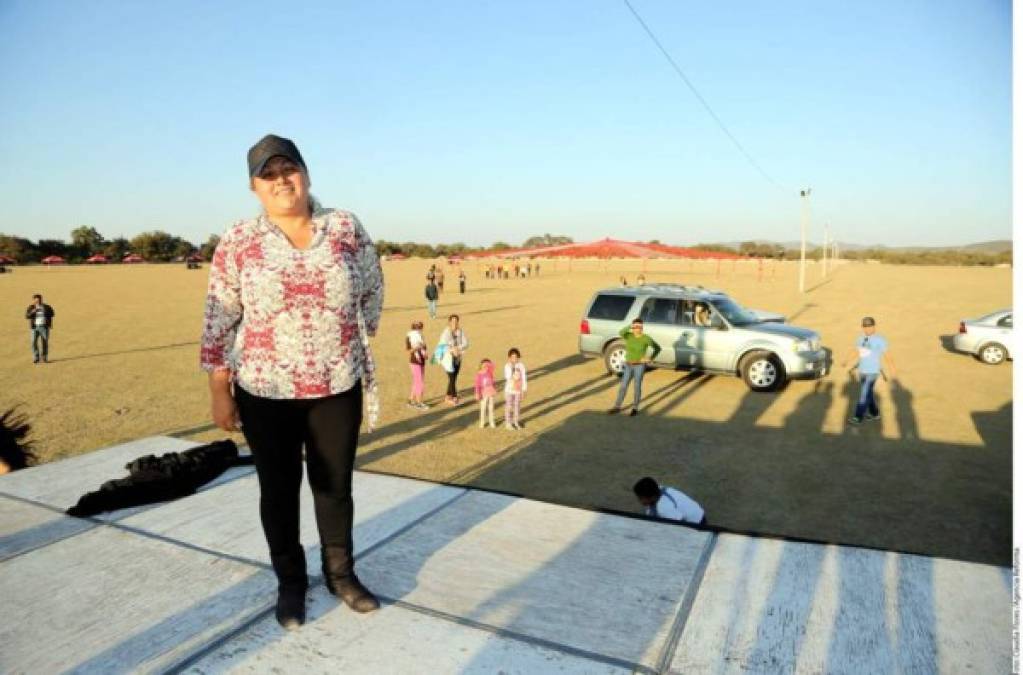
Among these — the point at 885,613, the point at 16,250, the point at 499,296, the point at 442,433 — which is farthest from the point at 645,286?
the point at 16,250

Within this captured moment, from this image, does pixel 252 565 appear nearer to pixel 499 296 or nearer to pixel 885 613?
pixel 885 613

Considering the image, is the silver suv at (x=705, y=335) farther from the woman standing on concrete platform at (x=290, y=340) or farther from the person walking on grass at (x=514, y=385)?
the woman standing on concrete platform at (x=290, y=340)

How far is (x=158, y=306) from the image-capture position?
2872 centimetres

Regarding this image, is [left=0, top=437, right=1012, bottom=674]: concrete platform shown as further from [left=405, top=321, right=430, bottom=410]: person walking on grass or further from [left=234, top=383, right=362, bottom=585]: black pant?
[left=405, top=321, right=430, bottom=410]: person walking on grass

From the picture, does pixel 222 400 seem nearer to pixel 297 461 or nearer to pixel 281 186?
pixel 297 461

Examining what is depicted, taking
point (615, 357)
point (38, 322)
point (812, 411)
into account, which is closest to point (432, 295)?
point (615, 357)

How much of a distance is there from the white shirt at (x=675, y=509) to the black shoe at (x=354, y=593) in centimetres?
259

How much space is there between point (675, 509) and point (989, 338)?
523 inches

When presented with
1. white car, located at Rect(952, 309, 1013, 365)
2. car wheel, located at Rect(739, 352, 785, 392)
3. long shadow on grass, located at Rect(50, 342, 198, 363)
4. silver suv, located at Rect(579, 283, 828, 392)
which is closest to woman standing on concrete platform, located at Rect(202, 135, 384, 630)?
silver suv, located at Rect(579, 283, 828, 392)

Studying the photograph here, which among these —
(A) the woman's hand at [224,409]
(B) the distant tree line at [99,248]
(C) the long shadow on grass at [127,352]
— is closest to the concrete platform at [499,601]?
(A) the woman's hand at [224,409]

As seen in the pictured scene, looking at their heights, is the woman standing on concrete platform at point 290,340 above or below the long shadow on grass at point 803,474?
above

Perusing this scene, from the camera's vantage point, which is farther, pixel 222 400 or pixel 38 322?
pixel 38 322

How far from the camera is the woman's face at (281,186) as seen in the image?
2182 mm

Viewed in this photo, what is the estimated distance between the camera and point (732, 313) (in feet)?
39.8
